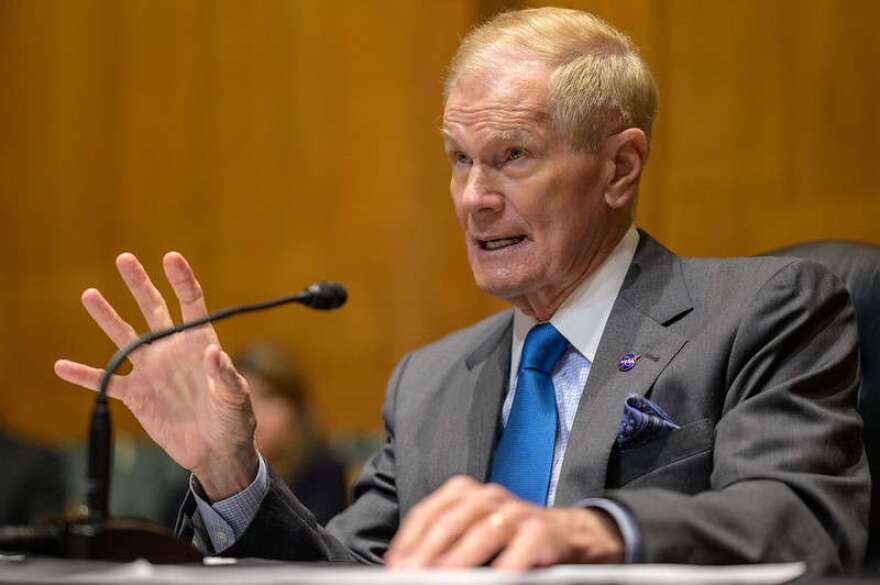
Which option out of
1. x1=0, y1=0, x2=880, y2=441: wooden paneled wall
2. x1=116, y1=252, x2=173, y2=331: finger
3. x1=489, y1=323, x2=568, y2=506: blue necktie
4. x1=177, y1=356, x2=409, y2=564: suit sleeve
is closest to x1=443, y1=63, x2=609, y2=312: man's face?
x1=489, y1=323, x2=568, y2=506: blue necktie

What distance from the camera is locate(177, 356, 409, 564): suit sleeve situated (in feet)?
6.72

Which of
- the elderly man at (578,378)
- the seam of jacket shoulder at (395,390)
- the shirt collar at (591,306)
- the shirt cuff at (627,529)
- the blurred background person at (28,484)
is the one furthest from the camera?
the blurred background person at (28,484)

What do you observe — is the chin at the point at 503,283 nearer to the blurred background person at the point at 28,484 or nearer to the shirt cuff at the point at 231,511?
→ the shirt cuff at the point at 231,511

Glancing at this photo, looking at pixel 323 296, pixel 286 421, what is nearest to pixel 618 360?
pixel 323 296

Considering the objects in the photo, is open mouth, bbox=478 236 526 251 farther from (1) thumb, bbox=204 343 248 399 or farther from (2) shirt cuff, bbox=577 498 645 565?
(2) shirt cuff, bbox=577 498 645 565

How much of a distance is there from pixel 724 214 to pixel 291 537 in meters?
1.88

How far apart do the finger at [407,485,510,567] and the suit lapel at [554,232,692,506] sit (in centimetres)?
66

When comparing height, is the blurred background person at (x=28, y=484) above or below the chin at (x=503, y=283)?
below

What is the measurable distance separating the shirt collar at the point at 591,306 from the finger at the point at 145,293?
68 centimetres

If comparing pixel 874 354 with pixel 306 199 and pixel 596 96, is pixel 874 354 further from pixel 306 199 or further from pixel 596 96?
pixel 306 199

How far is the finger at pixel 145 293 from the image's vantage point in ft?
6.87

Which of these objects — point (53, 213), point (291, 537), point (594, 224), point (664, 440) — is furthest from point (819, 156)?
point (53, 213)

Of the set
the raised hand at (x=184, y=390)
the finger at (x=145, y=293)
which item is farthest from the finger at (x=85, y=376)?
the finger at (x=145, y=293)

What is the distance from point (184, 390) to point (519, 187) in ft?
2.29
